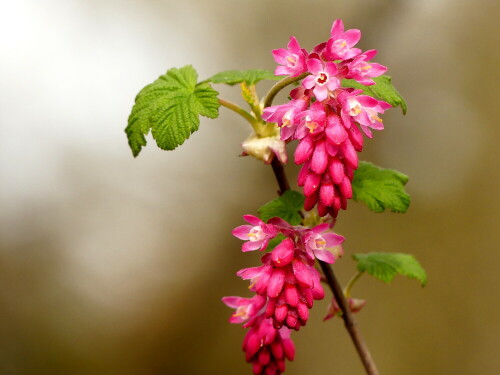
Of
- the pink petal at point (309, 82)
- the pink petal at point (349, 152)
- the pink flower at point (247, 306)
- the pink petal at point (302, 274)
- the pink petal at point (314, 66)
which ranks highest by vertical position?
the pink petal at point (314, 66)

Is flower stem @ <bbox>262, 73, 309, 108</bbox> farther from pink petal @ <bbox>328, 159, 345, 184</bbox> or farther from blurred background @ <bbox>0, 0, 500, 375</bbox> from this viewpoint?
blurred background @ <bbox>0, 0, 500, 375</bbox>

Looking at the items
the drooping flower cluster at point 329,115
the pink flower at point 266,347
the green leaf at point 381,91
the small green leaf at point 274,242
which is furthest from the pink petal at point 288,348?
the green leaf at point 381,91

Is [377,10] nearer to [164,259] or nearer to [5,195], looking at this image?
[164,259]

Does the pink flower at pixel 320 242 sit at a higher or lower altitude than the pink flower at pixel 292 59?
lower

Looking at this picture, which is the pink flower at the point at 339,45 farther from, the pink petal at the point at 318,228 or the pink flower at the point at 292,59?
the pink petal at the point at 318,228

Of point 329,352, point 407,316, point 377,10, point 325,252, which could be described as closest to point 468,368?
point 407,316

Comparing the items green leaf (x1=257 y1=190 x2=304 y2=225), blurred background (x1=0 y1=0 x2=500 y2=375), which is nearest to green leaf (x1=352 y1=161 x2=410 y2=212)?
green leaf (x1=257 y1=190 x2=304 y2=225)

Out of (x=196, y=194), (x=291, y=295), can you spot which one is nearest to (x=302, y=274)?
(x=291, y=295)
